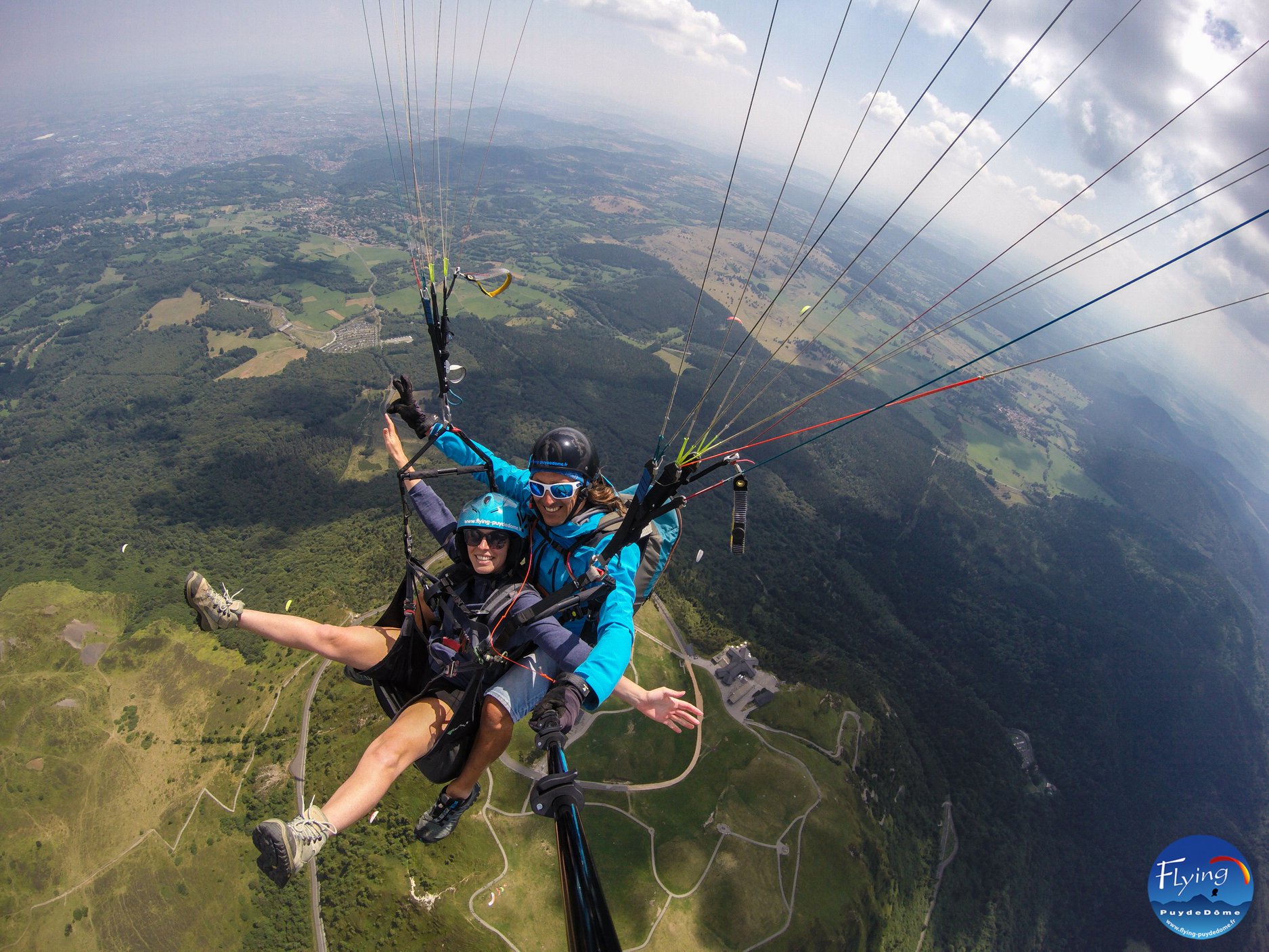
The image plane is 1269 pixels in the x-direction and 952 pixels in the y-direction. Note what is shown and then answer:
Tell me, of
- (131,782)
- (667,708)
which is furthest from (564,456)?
(131,782)

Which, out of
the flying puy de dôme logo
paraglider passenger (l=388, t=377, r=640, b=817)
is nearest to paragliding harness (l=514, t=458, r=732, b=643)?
paraglider passenger (l=388, t=377, r=640, b=817)

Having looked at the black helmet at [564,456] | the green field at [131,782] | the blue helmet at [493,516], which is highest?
the black helmet at [564,456]

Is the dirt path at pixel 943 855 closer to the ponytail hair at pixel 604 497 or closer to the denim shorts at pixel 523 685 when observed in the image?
the denim shorts at pixel 523 685

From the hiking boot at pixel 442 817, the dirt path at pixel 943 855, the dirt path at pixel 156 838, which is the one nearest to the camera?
the hiking boot at pixel 442 817

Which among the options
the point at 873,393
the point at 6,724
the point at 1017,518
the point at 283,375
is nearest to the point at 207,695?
the point at 6,724

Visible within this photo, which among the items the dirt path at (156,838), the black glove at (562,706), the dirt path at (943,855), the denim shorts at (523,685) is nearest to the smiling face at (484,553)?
the denim shorts at (523,685)

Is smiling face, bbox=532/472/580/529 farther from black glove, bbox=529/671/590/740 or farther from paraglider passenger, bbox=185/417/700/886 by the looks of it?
black glove, bbox=529/671/590/740

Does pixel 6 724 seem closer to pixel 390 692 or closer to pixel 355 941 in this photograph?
pixel 355 941
